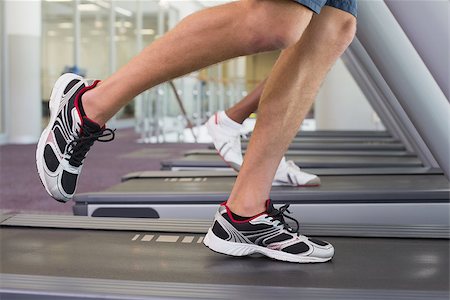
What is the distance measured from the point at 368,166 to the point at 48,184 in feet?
7.46

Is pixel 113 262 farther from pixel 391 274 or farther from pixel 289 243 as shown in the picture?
pixel 391 274

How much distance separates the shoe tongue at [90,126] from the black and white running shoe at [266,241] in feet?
1.15

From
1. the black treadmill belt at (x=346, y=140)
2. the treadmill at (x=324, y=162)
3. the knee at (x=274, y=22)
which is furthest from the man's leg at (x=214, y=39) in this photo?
the black treadmill belt at (x=346, y=140)

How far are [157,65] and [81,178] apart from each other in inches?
121

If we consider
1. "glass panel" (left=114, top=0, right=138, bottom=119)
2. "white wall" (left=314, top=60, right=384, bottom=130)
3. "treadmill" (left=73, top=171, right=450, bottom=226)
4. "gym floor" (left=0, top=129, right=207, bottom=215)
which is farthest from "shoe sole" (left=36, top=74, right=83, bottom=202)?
"glass panel" (left=114, top=0, right=138, bottom=119)

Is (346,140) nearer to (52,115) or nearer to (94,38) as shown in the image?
(52,115)

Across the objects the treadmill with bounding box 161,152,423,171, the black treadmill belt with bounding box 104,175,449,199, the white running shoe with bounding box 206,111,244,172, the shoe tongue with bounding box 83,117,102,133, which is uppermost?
the shoe tongue with bounding box 83,117,102,133

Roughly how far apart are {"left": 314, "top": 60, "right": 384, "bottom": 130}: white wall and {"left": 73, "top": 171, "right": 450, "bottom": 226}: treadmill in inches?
179

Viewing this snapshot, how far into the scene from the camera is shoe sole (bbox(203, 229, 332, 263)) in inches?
51.5

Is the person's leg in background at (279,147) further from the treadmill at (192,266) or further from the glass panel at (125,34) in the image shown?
the glass panel at (125,34)

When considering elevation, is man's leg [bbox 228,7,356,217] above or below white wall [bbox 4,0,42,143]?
above

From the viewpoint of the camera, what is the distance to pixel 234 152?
2422mm

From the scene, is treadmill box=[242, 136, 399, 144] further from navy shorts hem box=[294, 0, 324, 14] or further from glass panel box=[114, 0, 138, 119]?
glass panel box=[114, 0, 138, 119]

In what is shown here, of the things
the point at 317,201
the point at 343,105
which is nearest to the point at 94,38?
the point at 343,105
